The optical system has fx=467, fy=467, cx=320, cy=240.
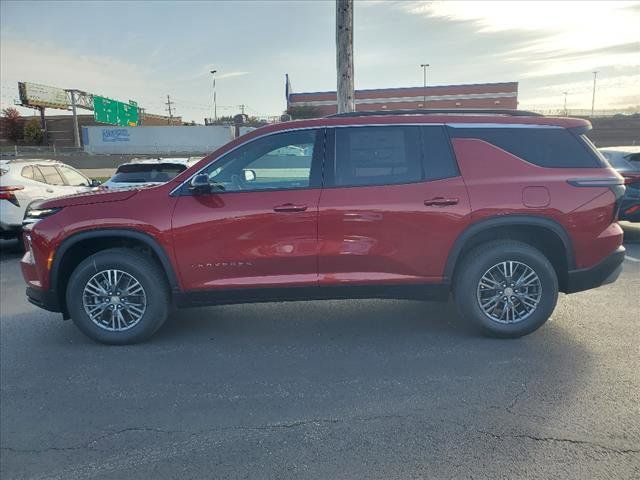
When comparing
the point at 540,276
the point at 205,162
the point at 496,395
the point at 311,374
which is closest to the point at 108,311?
the point at 205,162

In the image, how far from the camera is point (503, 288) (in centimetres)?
408

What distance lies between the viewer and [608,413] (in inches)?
115

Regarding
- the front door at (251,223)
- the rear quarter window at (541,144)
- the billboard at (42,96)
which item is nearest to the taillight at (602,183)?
the rear quarter window at (541,144)

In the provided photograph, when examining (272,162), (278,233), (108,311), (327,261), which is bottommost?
(108,311)

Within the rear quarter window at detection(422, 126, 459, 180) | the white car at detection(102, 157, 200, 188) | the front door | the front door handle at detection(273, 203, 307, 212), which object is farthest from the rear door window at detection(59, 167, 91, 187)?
the rear quarter window at detection(422, 126, 459, 180)

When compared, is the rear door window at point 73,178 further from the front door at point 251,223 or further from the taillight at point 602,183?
the taillight at point 602,183

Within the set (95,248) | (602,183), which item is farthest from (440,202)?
(95,248)

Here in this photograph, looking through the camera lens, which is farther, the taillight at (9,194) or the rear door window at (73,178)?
the rear door window at (73,178)

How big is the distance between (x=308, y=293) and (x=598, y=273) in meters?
2.53

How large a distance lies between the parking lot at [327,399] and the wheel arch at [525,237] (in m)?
0.65

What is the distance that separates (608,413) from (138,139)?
52.3m

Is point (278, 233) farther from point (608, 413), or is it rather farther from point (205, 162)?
point (608, 413)

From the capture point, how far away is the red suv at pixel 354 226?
3.91 metres

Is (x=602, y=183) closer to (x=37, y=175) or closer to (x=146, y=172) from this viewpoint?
(x=146, y=172)
